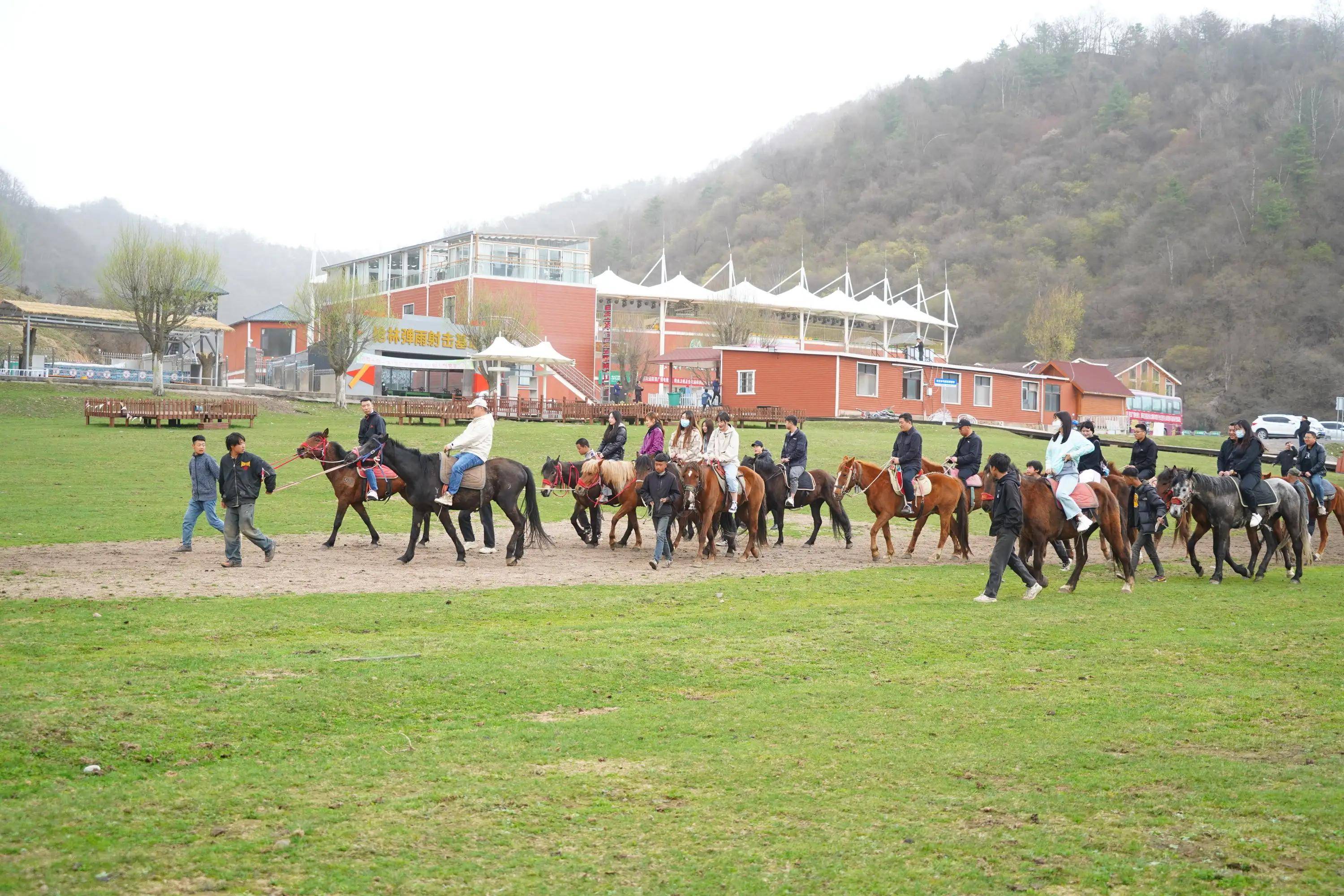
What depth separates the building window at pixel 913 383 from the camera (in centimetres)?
6291

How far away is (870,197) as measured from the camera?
15250 centimetres

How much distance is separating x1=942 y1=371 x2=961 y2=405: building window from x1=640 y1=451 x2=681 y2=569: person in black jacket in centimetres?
4991

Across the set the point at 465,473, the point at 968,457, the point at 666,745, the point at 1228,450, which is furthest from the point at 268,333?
the point at 666,745

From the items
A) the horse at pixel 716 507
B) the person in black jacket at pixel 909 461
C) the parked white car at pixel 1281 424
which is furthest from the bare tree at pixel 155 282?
the parked white car at pixel 1281 424

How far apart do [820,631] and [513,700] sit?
4.05 metres

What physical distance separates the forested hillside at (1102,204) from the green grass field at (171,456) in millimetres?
60921

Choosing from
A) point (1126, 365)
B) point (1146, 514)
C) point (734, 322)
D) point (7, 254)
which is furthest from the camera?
point (1126, 365)

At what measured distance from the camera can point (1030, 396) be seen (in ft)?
225

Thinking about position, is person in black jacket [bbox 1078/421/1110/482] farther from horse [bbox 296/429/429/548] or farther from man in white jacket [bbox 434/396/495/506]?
horse [bbox 296/429/429/548]

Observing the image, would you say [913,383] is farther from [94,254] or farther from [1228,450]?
[94,254]

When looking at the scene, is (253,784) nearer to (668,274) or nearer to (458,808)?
(458,808)

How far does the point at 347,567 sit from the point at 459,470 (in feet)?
6.98

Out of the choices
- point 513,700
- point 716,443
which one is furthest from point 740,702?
point 716,443

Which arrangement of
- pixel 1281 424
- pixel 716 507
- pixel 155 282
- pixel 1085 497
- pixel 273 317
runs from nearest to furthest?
pixel 1085 497, pixel 716 507, pixel 155 282, pixel 1281 424, pixel 273 317
